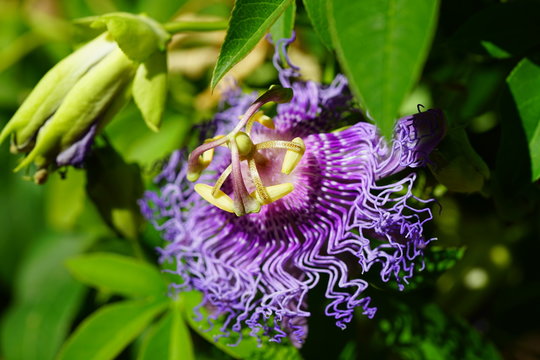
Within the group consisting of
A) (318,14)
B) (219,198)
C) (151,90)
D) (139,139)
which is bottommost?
(139,139)

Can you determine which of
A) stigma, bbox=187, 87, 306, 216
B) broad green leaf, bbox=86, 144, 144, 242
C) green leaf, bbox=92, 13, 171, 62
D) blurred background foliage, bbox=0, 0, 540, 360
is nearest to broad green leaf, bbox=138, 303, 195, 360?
blurred background foliage, bbox=0, 0, 540, 360

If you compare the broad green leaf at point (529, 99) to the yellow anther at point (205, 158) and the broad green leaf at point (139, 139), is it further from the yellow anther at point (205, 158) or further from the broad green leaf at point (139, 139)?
the broad green leaf at point (139, 139)

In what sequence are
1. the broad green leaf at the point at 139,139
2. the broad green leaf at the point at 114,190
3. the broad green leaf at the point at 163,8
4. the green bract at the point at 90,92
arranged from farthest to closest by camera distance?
the broad green leaf at the point at 163,8 < the broad green leaf at the point at 139,139 < the broad green leaf at the point at 114,190 < the green bract at the point at 90,92

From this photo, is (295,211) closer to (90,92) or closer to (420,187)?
(420,187)

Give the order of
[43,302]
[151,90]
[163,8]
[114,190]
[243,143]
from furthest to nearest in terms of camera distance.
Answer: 1. [163,8]
2. [43,302]
3. [114,190]
4. [151,90]
5. [243,143]

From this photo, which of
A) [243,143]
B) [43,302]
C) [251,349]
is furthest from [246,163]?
[43,302]

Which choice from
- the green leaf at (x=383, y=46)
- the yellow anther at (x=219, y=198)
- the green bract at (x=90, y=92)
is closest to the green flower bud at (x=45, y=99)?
the green bract at (x=90, y=92)

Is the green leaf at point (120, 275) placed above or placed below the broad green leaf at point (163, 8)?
below

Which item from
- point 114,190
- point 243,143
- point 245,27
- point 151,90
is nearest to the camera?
point 245,27
